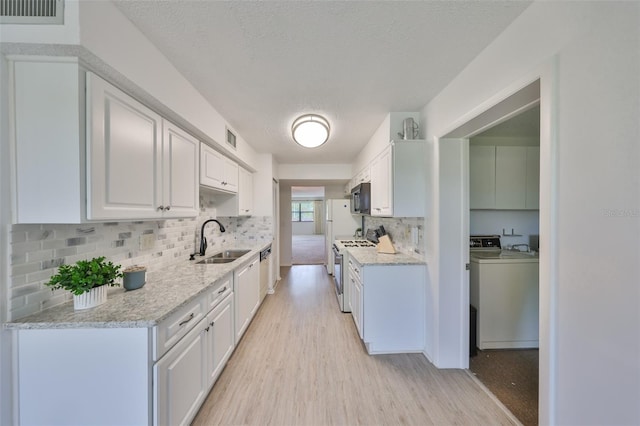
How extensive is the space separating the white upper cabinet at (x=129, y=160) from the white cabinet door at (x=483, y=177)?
3133mm

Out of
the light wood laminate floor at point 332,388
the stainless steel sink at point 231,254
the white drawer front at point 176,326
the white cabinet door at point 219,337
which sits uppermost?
the stainless steel sink at point 231,254

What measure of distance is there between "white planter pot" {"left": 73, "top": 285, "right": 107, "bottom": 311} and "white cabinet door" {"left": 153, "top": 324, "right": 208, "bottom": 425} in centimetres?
48

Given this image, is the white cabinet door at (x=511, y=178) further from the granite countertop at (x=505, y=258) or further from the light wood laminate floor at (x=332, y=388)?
the light wood laminate floor at (x=332, y=388)

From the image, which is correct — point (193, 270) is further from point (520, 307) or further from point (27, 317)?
point (520, 307)

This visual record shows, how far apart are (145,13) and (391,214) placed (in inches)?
88.4

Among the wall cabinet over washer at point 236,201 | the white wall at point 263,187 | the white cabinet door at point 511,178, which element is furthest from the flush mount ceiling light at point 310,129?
the white cabinet door at point 511,178

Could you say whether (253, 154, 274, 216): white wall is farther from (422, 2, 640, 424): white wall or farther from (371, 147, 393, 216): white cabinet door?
(422, 2, 640, 424): white wall

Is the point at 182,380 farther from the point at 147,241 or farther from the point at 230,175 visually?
the point at 230,175

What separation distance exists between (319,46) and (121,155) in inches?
51.4

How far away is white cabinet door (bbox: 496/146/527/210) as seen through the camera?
9.09ft

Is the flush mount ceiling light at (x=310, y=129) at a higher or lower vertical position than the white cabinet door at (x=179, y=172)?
higher

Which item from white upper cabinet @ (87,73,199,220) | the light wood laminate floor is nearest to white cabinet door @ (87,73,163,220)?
white upper cabinet @ (87,73,199,220)

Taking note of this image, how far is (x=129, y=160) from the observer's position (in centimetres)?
131

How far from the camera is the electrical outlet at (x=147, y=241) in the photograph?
5.92ft
